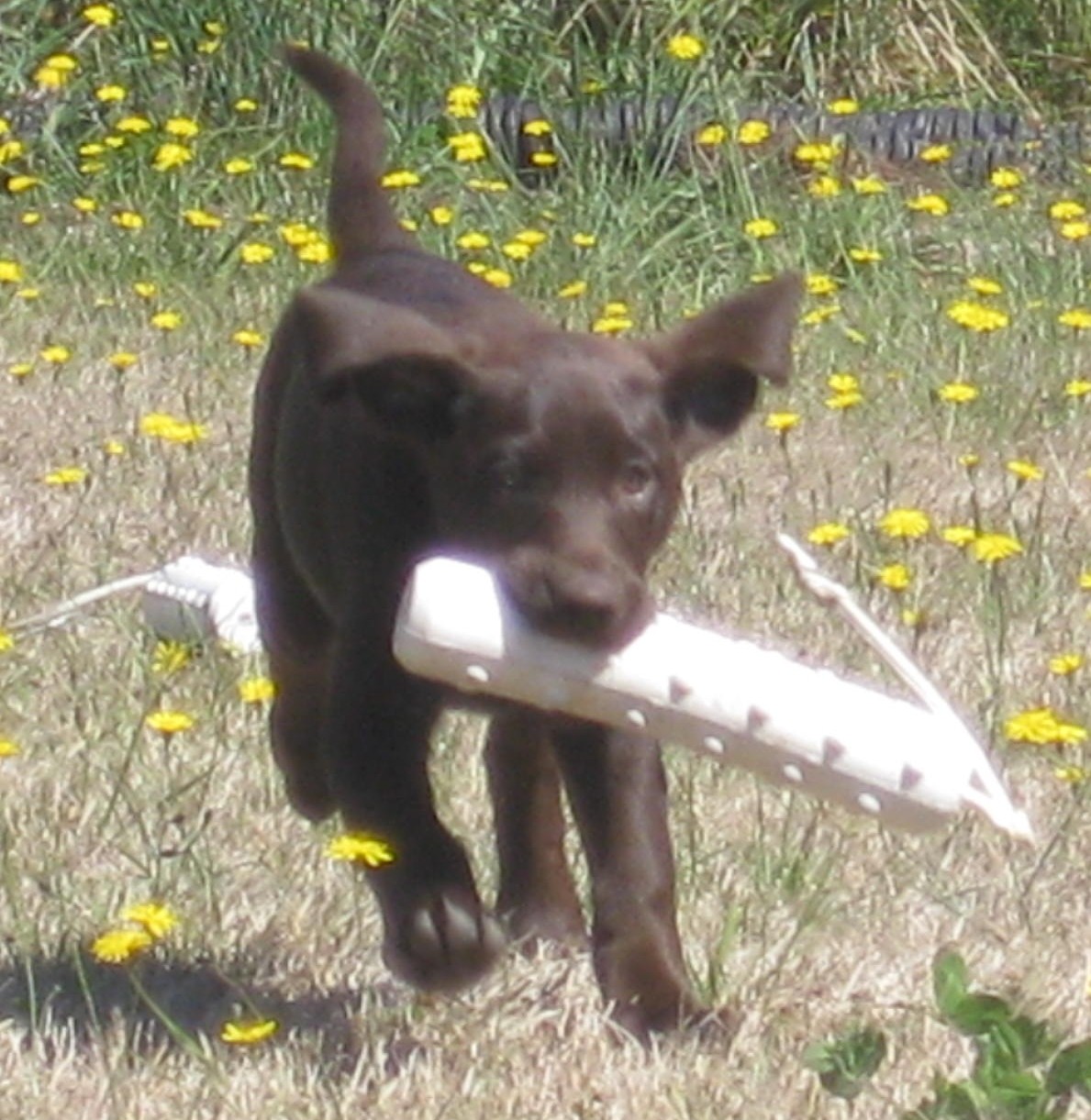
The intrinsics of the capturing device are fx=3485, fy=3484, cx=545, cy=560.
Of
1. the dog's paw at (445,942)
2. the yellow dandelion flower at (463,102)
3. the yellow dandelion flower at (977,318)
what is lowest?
the yellow dandelion flower at (463,102)

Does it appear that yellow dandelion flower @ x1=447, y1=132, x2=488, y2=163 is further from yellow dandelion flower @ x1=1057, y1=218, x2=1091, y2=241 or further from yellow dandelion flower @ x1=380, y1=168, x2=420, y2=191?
yellow dandelion flower @ x1=1057, y1=218, x2=1091, y2=241

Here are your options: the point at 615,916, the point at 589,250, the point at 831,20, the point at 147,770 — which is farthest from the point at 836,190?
the point at 615,916

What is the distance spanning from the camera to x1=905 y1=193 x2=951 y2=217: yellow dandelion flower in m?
7.43

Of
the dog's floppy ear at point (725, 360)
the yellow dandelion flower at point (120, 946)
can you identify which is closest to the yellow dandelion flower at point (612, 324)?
the dog's floppy ear at point (725, 360)

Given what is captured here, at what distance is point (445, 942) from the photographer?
360cm

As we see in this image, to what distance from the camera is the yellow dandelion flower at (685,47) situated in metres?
8.42

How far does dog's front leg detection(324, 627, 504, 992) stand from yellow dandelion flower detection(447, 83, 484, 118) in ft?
14.1

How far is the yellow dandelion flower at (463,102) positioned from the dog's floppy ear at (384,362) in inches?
168

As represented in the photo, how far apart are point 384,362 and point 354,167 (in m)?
1.20

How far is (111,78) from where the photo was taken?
29.0 ft

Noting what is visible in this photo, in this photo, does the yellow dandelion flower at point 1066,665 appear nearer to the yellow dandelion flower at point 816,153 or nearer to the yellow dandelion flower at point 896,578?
the yellow dandelion flower at point 896,578

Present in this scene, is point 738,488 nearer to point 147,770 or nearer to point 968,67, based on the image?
point 147,770

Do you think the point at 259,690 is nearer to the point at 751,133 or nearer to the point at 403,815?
the point at 403,815

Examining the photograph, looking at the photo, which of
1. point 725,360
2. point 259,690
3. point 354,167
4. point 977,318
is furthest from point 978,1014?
point 977,318
